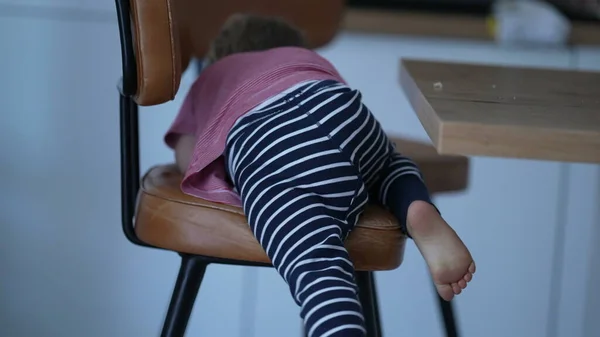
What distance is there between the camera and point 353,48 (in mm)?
1816

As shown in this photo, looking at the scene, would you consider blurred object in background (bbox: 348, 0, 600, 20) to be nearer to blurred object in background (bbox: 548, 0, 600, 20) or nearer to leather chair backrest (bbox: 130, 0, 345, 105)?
blurred object in background (bbox: 548, 0, 600, 20)

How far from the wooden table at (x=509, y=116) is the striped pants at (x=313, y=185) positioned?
0.09 m

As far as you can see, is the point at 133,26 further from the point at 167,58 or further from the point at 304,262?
the point at 304,262

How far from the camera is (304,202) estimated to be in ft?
2.98

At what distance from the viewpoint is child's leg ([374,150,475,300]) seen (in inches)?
35.2

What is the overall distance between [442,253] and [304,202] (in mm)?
151

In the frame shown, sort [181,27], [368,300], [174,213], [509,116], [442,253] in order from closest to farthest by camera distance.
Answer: [509,116] → [442,253] → [174,213] → [368,300] → [181,27]

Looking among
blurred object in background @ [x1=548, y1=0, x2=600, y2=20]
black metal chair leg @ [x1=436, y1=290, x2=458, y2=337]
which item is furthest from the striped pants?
blurred object in background @ [x1=548, y1=0, x2=600, y2=20]

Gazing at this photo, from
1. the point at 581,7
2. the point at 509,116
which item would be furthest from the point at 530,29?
the point at 509,116

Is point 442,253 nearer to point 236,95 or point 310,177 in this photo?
point 310,177

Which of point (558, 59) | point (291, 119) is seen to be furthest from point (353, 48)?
point (291, 119)

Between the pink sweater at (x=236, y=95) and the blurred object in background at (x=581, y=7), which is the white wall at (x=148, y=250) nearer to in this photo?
the blurred object in background at (x=581, y=7)

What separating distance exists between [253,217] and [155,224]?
0.15m

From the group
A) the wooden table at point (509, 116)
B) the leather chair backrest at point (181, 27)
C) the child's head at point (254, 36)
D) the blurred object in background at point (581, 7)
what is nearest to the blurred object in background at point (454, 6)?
the blurred object in background at point (581, 7)
